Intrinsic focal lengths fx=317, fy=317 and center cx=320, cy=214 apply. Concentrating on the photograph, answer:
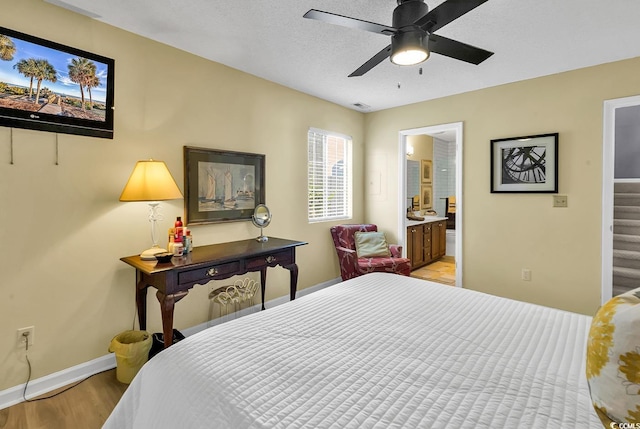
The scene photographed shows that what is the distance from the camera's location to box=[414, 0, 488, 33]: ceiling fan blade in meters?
1.53

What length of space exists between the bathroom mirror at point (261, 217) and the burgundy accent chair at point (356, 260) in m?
1.22

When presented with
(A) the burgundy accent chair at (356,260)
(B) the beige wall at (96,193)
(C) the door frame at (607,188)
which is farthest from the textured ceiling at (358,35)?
(A) the burgundy accent chair at (356,260)

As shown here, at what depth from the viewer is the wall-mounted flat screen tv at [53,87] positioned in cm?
195

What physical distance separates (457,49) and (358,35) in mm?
853

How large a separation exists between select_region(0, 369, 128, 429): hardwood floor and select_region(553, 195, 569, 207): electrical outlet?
4.20 meters

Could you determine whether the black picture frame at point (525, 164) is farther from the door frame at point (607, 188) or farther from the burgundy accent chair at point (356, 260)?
the burgundy accent chair at point (356, 260)

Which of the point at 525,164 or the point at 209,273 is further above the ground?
the point at 525,164

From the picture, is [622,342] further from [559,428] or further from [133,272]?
[133,272]

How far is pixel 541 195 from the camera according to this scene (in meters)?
3.41

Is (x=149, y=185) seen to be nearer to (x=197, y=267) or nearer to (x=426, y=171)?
(x=197, y=267)

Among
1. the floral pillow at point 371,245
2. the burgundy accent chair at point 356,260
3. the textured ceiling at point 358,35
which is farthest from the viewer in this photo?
the floral pillow at point 371,245

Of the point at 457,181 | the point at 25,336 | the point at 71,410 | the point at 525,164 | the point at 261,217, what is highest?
the point at 525,164

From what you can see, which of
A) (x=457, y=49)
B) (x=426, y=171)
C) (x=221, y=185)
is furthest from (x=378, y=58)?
(x=426, y=171)

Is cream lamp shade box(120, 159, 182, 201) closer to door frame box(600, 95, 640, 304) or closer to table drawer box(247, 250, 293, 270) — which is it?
table drawer box(247, 250, 293, 270)
